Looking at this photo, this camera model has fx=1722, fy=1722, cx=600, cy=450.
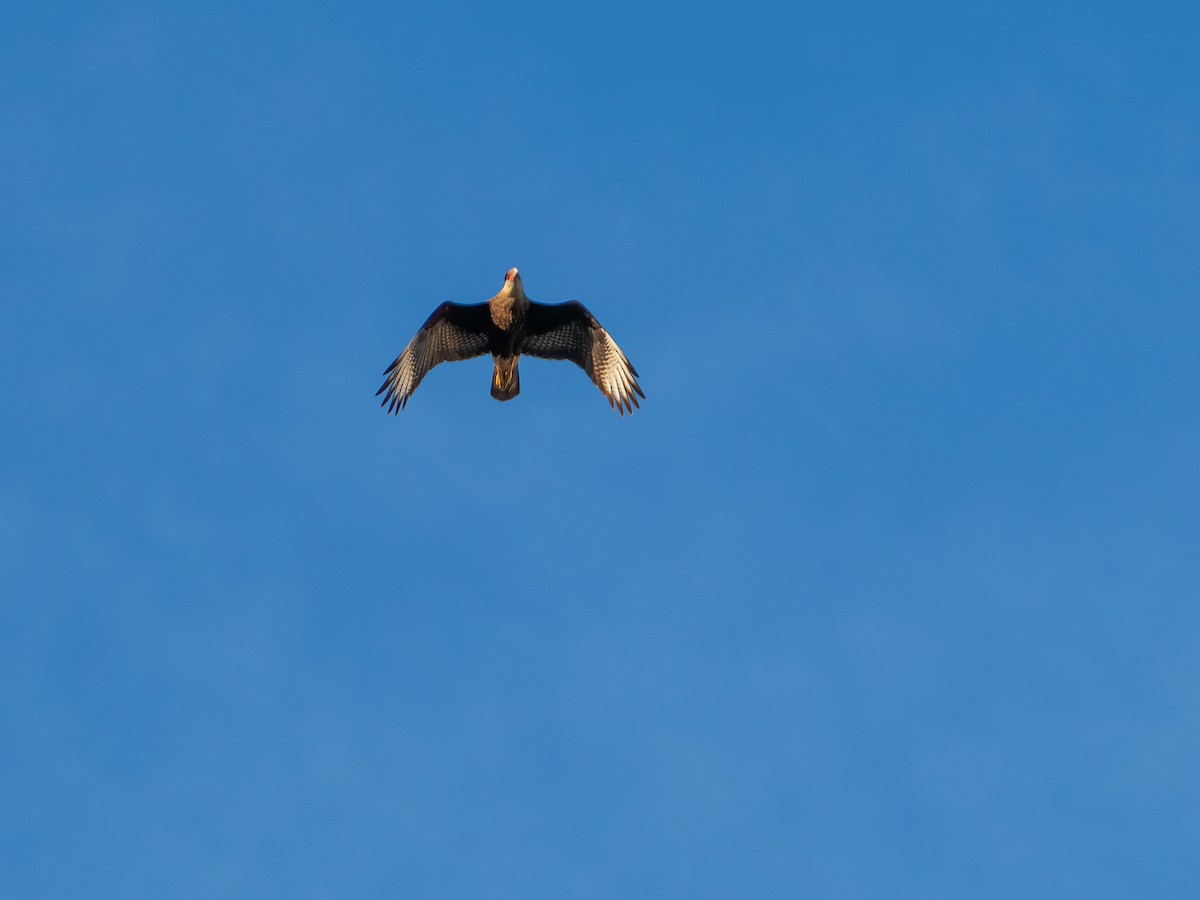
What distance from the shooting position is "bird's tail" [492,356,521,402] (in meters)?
21.2

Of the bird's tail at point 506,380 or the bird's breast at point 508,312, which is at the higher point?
the bird's breast at point 508,312

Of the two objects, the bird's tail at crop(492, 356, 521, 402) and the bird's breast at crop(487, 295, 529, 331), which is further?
the bird's tail at crop(492, 356, 521, 402)

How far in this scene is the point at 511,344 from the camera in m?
21.2

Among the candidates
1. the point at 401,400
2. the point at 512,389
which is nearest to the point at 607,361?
the point at 512,389

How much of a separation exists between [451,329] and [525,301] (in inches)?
39.7

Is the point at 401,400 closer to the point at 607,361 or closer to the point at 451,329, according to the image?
the point at 451,329

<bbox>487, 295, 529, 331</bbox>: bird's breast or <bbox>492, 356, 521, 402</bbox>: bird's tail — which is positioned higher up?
<bbox>487, 295, 529, 331</bbox>: bird's breast

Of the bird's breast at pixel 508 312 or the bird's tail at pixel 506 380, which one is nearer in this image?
the bird's breast at pixel 508 312

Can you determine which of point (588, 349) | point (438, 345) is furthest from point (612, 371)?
point (438, 345)

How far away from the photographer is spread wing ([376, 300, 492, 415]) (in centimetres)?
2105

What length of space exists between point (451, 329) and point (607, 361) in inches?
79.3

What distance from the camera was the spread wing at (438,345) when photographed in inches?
829

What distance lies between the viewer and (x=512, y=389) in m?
21.3

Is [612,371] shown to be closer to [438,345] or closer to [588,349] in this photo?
[588,349]
